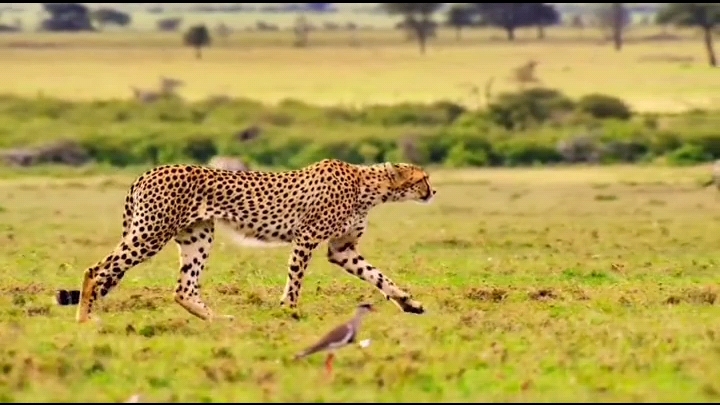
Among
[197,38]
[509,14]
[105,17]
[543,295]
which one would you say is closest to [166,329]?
[543,295]

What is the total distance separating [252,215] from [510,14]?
63.9 meters

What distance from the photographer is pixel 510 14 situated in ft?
242

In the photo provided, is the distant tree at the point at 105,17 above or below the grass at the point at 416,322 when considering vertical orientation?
below

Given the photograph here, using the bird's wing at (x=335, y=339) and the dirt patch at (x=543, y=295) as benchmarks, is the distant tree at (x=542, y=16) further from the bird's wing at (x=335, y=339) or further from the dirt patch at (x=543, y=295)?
the bird's wing at (x=335, y=339)

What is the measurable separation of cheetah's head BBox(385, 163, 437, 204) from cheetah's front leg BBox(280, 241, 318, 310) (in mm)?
789

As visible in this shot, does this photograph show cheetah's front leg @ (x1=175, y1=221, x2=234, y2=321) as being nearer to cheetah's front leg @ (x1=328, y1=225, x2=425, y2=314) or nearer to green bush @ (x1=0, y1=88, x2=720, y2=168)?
cheetah's front leg @ (x1=328, y1=225, x2=425, y2=314)

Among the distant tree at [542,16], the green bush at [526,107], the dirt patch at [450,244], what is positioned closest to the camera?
the dirt patch at [450,244]

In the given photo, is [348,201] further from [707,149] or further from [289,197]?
[707,149]

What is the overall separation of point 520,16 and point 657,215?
5370cm

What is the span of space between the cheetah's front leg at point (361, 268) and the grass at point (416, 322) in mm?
109

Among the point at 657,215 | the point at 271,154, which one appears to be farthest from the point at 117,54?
the point at 657,215

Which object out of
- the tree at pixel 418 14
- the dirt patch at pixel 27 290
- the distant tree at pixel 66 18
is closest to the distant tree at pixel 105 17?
the distant tree at pixel 66 18

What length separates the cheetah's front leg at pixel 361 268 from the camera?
424 inches

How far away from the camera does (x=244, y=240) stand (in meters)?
11.1
